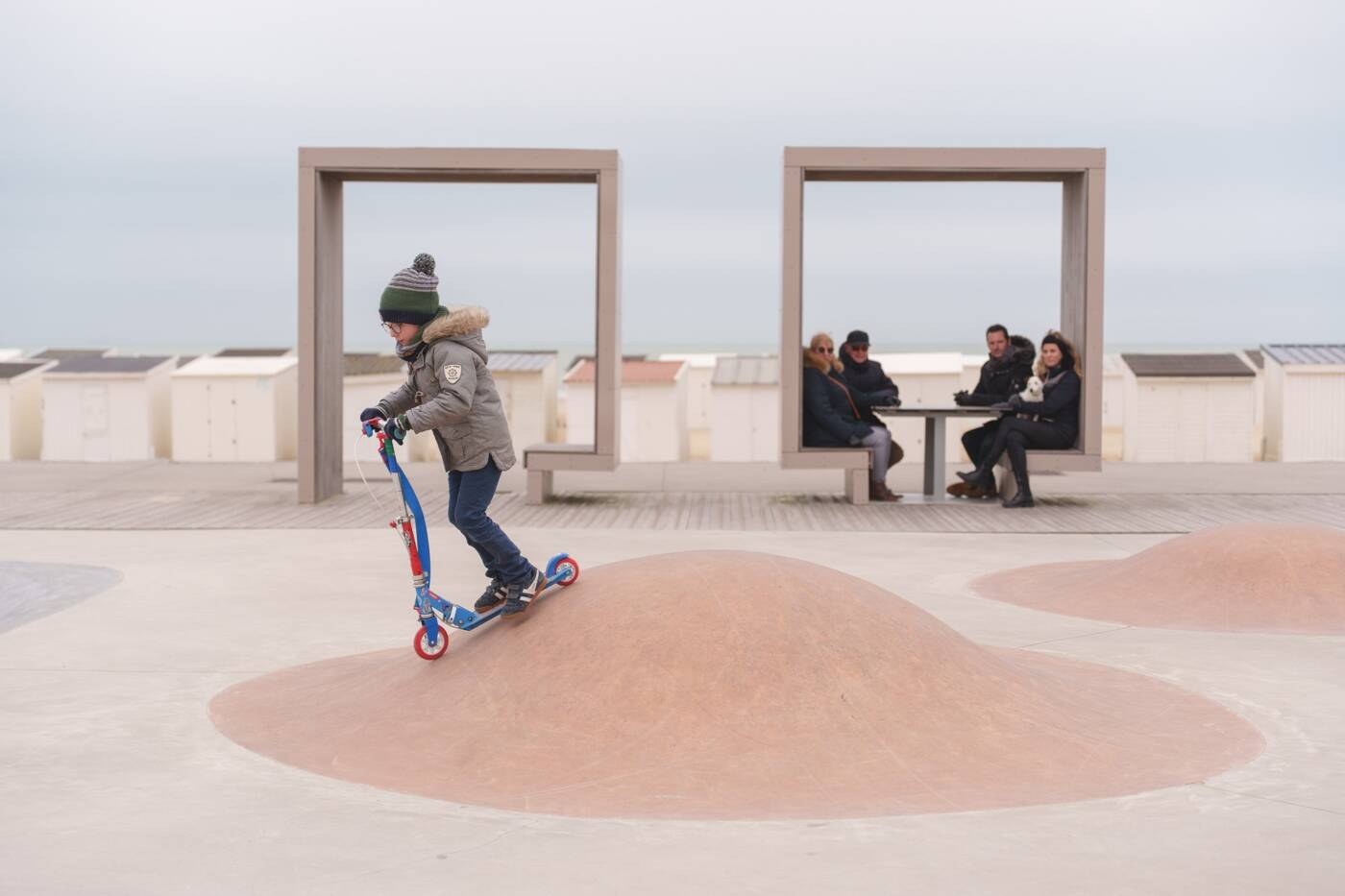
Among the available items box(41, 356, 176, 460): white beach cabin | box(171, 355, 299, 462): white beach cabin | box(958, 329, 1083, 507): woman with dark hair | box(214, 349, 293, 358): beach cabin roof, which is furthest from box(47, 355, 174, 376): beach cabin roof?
box(958, 329, 1083, 507): woman with dark hair

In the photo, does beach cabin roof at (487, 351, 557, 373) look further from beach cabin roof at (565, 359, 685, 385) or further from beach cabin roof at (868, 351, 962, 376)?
beach cabin roof at (868, 351, 962, 376)

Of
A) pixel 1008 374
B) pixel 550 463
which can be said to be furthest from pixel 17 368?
pixel 1008 374

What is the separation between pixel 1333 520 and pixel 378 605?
27.5ft

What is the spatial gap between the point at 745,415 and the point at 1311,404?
→ 25.4ft

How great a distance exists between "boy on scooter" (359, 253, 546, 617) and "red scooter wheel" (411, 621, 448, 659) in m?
0.26

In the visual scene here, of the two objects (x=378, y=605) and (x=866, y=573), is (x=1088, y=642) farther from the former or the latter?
(x=378, y=605)

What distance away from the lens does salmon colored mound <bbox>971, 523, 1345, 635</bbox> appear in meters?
7.81

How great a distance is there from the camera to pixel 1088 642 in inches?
285

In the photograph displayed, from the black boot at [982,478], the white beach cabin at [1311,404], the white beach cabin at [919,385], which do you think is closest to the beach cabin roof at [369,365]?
the white beach cabin at [919,385]

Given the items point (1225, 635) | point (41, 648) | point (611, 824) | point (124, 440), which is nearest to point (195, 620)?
point (41, 648)

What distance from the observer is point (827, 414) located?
13.8 metres

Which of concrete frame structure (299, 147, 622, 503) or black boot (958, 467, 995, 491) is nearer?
concrete frame structure (299, 147, 622, 503)

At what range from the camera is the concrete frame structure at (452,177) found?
538 inches

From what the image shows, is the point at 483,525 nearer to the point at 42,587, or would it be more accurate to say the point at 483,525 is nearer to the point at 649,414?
the point at 42,587
